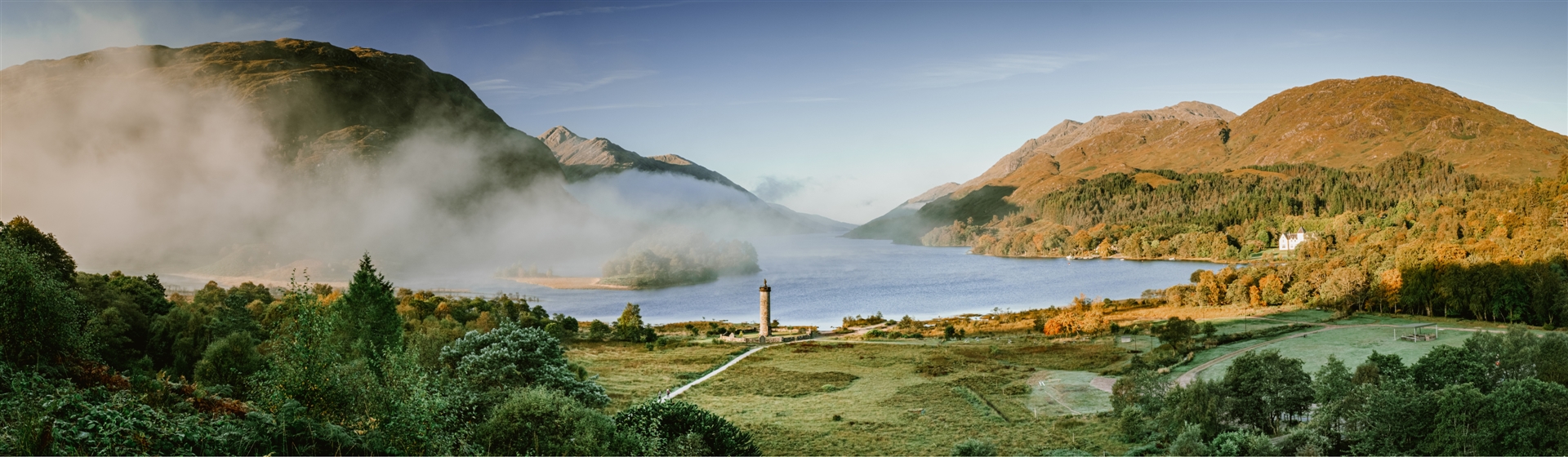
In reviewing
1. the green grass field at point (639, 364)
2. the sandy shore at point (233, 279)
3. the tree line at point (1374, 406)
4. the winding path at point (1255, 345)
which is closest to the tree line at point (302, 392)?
the green grass field at point (639, 364)

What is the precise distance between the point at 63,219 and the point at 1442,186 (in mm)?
264354

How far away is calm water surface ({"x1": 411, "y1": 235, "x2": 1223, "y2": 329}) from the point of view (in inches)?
3649

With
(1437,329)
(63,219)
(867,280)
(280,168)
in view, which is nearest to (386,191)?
(280,168)

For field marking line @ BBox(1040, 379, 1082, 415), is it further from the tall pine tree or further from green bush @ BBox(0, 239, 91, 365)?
green bush @ BBox(0, 239, 91, 365)

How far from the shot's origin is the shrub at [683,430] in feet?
66.7

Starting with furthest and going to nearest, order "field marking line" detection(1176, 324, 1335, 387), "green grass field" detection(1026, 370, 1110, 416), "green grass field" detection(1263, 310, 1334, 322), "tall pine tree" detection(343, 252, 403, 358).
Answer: "green grass field" detection(1263, 310, 1334, 322) < "field marking line" detection(1176, 324, 1335, 387) < "green grass field" detection(1026, 370, 1110, 416) < "tall pine tree" detection(343, 252, 403, 358)

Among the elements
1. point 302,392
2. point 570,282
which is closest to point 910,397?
point 302,392

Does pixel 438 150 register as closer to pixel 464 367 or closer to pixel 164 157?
pixel 164 157

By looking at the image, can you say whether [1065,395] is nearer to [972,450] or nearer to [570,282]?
[972,450]

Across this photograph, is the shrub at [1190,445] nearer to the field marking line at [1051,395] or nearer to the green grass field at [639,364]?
the field marking line at [1051,395]

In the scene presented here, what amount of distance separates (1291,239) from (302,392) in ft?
574

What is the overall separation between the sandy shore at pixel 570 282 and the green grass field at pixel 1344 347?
87.2 meters

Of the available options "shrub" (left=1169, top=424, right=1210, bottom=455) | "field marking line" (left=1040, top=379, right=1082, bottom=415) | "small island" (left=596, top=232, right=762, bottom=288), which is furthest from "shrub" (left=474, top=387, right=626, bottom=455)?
"small island" (left=596, top=232, right=762, bottom=288)

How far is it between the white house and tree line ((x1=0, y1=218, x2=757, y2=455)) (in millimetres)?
160220
